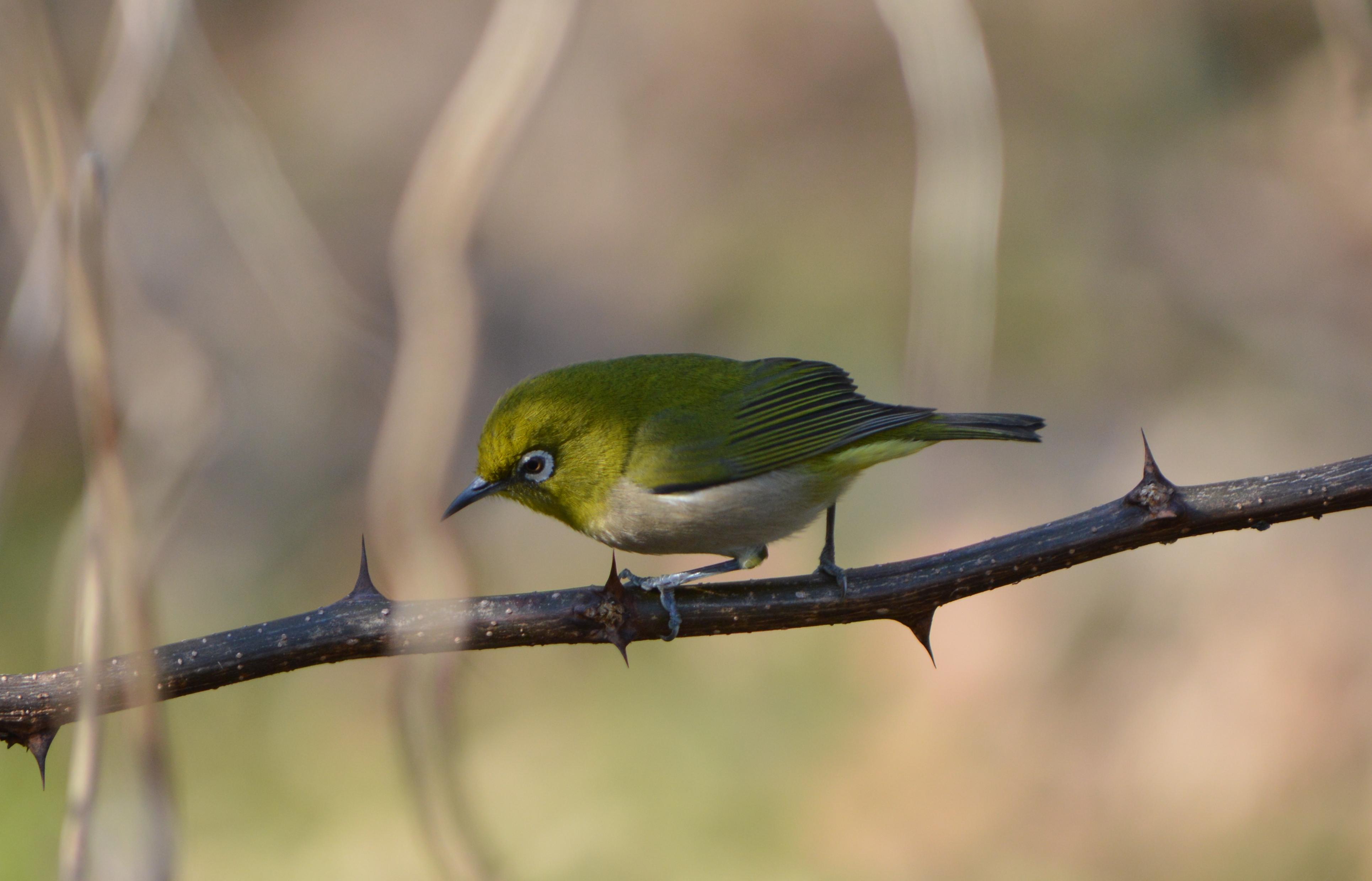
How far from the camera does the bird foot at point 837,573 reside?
2965 millimetres

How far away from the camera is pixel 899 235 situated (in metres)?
9.18

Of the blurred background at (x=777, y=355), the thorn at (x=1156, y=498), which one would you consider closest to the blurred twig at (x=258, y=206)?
the blurred background at (x=777, y=355)

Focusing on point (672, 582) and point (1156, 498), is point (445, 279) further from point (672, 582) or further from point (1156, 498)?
point (1156, 498)

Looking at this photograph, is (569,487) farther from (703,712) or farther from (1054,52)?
(1054,52)

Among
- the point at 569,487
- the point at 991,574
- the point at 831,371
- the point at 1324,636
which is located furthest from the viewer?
the point at 1324,636

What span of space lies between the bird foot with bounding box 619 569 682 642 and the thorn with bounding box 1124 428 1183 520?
1170mm

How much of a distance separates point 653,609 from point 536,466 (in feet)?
3.12

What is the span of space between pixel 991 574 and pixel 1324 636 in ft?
13.2

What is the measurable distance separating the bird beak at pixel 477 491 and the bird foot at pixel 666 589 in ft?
1.84

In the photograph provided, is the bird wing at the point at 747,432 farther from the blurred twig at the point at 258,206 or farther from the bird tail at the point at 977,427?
the blurred twig at the point at 258,206

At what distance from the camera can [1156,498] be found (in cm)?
273

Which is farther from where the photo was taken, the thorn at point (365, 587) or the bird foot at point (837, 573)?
the bird foot at point (837, 573)

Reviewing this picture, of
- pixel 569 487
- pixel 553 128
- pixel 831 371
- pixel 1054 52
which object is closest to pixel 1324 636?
pixel 831 371

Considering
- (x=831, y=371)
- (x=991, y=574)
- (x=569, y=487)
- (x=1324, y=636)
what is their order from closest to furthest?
(x=991, y=574) → (x=569, y=487) → (x=831, y=371) → (x=1324, y=636)
